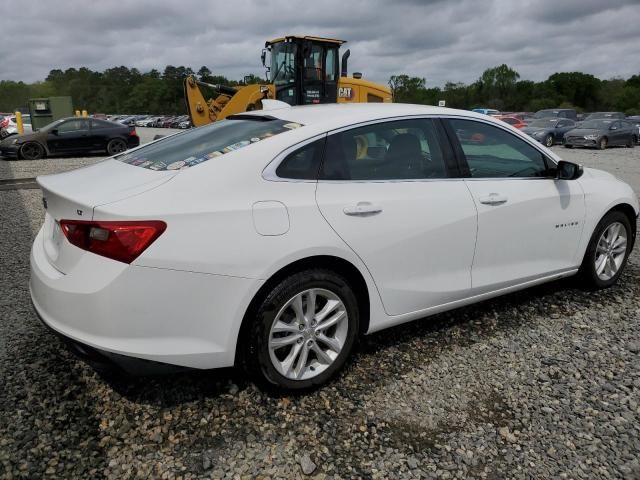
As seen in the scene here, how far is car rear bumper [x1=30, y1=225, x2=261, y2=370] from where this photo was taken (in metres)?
2.30

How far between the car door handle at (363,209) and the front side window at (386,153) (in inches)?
7.0

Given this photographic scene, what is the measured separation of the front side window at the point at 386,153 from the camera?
115 inches

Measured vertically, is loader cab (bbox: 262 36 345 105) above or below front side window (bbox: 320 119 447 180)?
above

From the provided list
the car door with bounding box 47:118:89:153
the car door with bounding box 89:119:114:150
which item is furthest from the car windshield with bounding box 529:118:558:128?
the car door with bounding box 47:118:89:153

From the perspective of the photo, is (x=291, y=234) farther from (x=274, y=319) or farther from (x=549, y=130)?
(x=549, y=130)

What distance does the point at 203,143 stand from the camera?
10.0 ft

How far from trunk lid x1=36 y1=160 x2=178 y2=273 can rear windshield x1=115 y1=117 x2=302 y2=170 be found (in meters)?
0.13

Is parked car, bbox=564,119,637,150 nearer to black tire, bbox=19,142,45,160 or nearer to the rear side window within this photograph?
black tire, bbox=19,142,45,160

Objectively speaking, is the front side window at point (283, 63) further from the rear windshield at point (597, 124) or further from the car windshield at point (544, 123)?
the car windshield at point (544, 123)

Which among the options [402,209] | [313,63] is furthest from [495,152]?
[313,63]

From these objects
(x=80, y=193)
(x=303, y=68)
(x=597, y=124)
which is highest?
(x=303, y=68)

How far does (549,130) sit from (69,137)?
2029 cm

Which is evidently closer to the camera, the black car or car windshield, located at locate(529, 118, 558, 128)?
the black car

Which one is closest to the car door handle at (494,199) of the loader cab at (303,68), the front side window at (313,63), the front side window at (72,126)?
the loader cab at (303,68)
